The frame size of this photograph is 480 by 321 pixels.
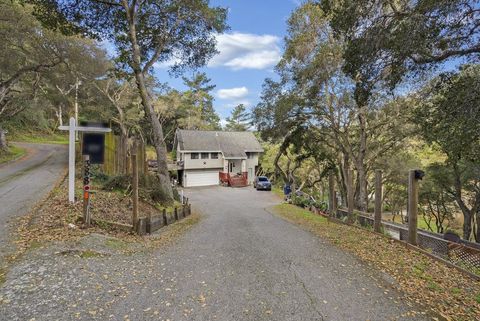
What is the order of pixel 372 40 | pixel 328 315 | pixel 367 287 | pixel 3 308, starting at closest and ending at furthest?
pixel 3 308, pixel 328 315, pixel 367 287, pixel 372 40

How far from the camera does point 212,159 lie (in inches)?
1474

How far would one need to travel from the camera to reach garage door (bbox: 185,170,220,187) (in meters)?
36.0

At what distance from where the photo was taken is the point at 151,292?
189 inches

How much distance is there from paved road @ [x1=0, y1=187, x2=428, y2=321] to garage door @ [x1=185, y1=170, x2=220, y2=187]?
29.1 metres

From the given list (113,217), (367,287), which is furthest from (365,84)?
(113,217)

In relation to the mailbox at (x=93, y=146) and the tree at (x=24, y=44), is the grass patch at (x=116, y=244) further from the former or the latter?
→ the tree at (x=24, y=44)

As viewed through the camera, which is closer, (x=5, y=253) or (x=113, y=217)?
(x=5, y=253)

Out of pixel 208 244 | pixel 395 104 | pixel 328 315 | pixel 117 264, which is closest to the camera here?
pixel 328 315

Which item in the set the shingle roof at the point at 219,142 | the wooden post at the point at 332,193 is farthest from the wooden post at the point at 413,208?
the shingle roof at the point at 219,142

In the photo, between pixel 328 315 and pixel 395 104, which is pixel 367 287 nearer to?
pixel 328 315

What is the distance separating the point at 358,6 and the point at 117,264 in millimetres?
8085

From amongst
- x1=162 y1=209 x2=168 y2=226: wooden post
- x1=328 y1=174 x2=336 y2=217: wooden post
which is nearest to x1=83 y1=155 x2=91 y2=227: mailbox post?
x1=162 y1=209 x2=168 y2=226: wooden post

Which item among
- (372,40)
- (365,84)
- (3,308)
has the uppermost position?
(372,40)

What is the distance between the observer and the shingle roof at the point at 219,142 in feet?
120
